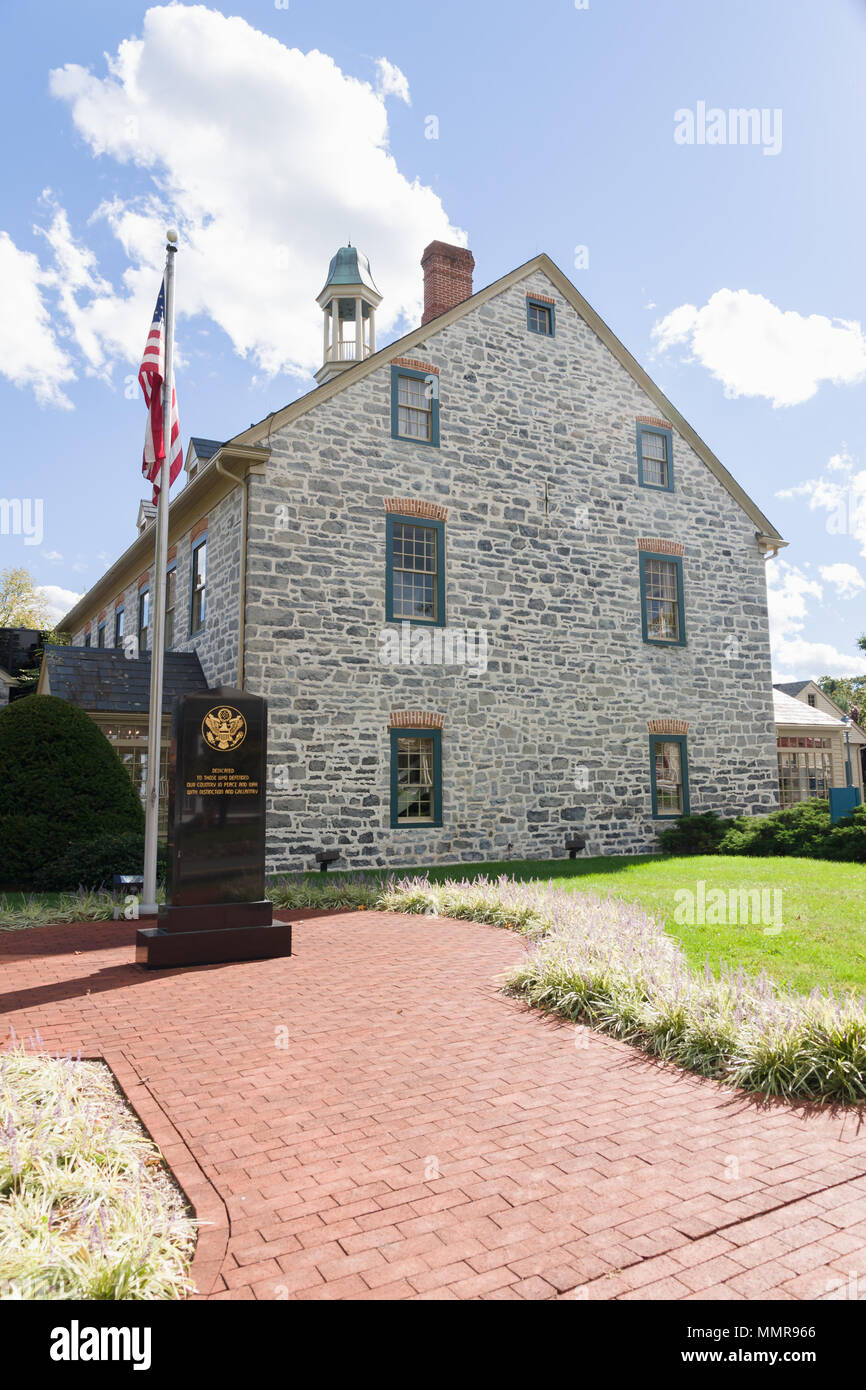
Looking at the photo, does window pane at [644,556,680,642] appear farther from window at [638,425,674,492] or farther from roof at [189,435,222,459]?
roof at [189,435,222,459]

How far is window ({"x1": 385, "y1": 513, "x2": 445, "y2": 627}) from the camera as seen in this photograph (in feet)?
51.3

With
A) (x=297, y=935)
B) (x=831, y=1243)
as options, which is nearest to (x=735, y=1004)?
(x=831, y=1243)

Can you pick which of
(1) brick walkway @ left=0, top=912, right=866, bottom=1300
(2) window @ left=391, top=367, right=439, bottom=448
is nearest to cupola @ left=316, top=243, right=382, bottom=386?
(2) window @ left=391, top=367, right=439, bottom=448

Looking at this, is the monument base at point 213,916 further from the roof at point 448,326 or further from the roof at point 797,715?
the roof at point 797,715

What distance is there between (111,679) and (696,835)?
464 inches

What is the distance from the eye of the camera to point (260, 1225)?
137 inches

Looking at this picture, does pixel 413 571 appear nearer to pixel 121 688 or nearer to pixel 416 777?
pixel 416 777

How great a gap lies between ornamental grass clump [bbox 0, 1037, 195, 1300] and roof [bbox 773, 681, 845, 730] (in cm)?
2151

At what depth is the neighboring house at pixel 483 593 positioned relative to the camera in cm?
1466

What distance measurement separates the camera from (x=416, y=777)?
51.5ft

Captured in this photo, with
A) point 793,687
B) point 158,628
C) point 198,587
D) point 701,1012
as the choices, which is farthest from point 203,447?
point 793,687

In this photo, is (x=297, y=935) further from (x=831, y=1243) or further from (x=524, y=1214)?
(x=831, y=1243)

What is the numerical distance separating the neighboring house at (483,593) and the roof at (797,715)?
3.21m
